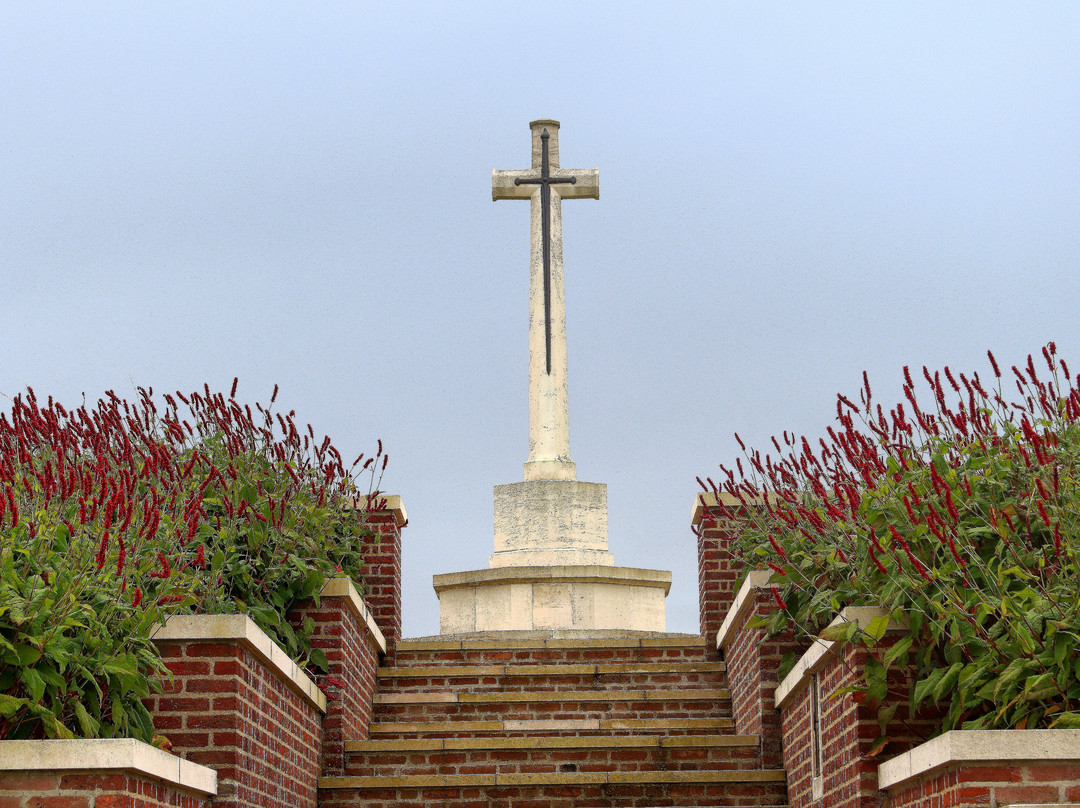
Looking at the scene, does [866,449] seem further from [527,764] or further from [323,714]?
[323,714]

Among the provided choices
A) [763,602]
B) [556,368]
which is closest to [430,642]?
[763,602]

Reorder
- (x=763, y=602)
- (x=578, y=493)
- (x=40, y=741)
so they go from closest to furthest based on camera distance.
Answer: (x=40, y=741) < (x=763, y=602) < (x=578, y=493)

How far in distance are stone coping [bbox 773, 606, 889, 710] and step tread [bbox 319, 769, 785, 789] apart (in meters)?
0.45

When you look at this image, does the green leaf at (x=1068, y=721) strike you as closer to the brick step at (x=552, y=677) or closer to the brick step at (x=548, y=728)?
the brick step at (x=548, y=728)

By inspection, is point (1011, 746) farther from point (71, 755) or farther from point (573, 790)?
point (573, 790)

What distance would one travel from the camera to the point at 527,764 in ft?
26.3

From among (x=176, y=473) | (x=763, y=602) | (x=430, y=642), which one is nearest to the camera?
(x=176, y=473)

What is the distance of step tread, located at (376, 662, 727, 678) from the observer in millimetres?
9188

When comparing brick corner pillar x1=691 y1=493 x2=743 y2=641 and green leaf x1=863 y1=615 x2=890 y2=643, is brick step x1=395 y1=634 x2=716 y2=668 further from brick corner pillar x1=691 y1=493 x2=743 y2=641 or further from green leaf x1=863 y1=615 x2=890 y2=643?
green leaf x1=863 y1=615 x2=890 y2=643

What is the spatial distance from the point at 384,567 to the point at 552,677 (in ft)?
5.20

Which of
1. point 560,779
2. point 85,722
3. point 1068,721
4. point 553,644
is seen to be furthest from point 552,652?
point 1068,721

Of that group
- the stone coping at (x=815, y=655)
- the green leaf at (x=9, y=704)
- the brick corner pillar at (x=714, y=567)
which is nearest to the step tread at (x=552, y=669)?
the brick corner pillar at (x=714, y=567)

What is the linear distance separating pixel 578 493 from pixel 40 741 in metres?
8.72

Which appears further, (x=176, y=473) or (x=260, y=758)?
(x=176, y=473)
